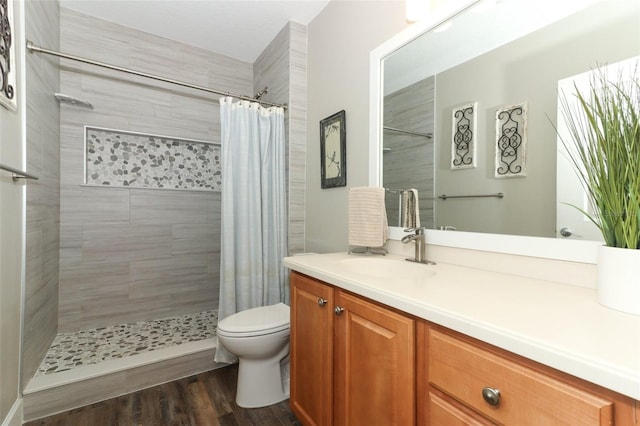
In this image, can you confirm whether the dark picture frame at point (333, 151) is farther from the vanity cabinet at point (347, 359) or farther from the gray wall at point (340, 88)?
the vanity cabinet at point (347, 359)

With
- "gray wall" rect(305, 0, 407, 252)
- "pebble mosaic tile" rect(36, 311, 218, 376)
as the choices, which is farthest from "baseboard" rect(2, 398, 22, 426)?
"gray wall" rect(305, 0, 407, 252)

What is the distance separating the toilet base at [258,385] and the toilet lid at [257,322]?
208 mm

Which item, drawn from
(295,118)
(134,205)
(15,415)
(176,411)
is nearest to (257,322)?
(176,411)

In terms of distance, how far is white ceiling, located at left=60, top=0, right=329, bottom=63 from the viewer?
2.09 meters

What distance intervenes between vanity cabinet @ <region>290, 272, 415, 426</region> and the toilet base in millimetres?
295

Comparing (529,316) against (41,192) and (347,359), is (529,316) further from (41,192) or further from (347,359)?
(41,192)

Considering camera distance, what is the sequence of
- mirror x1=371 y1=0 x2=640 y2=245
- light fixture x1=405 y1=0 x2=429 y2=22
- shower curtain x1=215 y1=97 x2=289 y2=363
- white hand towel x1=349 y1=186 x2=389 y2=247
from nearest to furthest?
mirror x1=371 y1=0 x2=640 y2=245
light fixture x1=405 y1=0 x2=429 y2=22
white hand towel x1=349 y1=186 x2=389 y2=247
shower curtain x1=215 y1=97 x2=289 y2=363

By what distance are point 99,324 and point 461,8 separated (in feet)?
10.6

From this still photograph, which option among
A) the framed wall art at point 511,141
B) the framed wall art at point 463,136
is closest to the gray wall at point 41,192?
the framed wall art at point 463,136

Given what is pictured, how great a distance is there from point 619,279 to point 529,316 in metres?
0.22

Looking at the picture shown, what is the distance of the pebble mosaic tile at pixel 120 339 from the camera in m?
1.84

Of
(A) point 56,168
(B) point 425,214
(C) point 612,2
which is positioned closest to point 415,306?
(B) point 425,214

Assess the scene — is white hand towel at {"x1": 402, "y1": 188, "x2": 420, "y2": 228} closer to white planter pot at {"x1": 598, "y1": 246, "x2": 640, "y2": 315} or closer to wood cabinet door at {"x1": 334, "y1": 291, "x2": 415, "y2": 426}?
wood cabinet door at {"x1": 334, "y1": 291, "x2": 415, "y2": 426}

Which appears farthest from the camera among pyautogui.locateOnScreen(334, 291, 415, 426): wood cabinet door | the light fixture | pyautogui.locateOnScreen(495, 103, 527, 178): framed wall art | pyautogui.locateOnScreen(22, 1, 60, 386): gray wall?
pyautogui.locateOnScreen(22, 1, 60, 386): gray wall
